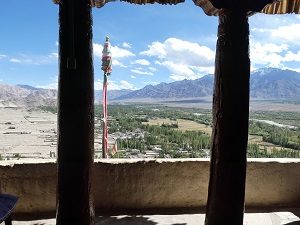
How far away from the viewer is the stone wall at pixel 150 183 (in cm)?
534

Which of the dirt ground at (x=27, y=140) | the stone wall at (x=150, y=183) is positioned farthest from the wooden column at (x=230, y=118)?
the dirt ground at (x=27, y=140)

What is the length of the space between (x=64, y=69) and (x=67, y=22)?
393mm

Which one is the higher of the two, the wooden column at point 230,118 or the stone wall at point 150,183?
the wooden column at point 230,118

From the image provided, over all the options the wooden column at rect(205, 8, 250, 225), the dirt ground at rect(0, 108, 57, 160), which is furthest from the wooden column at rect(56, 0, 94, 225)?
the dirt ground at rect(0, 108, 57, 160)

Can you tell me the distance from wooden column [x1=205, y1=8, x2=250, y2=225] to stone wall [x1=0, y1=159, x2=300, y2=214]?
1837 millimetres

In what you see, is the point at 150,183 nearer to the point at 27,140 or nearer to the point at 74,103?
the point at 74,103

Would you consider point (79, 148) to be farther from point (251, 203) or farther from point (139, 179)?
point (251, 203)

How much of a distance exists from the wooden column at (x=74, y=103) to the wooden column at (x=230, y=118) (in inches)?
45.7

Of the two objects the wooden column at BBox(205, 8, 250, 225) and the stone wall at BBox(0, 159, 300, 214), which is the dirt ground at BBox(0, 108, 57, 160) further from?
the wooden column at BBox(205, 8, 250, 225)

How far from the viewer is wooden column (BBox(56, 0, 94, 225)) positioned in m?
3.44

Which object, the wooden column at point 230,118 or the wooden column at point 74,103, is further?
the wooden column at point 230,118

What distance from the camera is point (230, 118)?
3.69 meters

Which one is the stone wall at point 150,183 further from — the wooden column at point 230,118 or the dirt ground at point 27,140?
the dirt ground at point 27,140

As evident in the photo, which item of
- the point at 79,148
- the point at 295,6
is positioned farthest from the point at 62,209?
the point at 295,6
